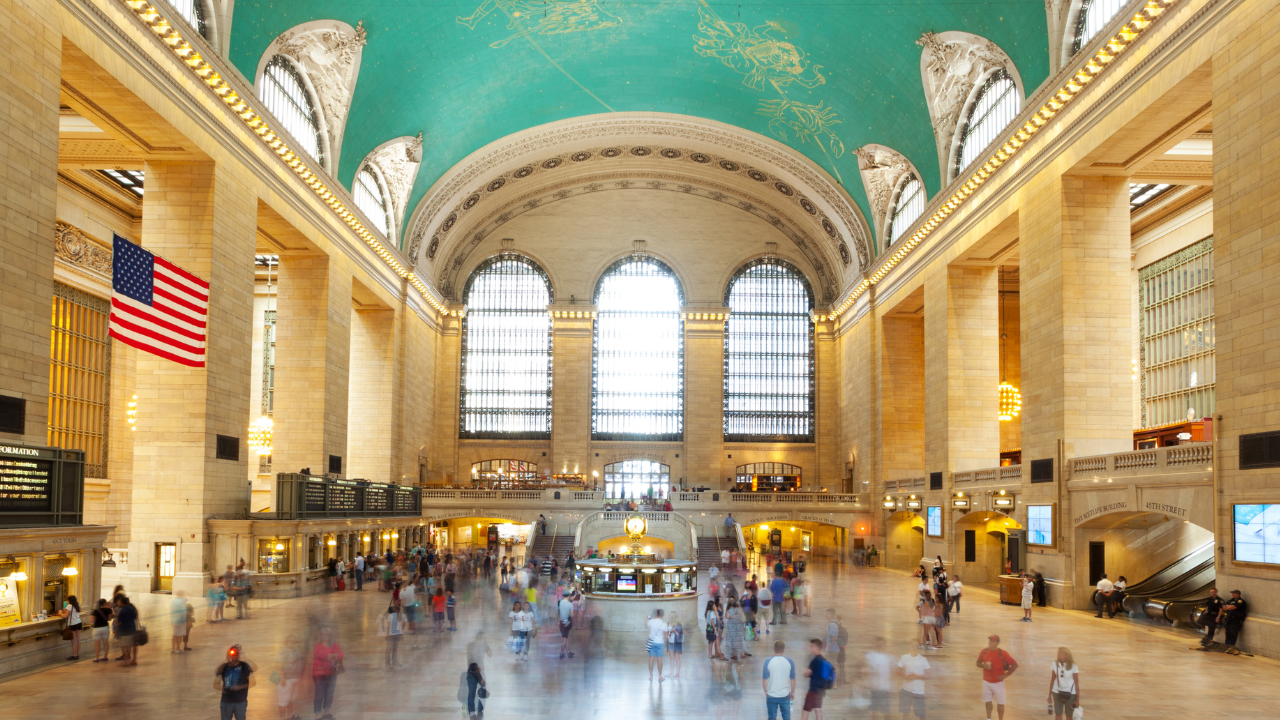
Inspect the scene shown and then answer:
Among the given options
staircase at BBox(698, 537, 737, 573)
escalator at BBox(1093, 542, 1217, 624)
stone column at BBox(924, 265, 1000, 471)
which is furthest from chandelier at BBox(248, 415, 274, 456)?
escalator at BBox(1093, 542, 1217, 624)

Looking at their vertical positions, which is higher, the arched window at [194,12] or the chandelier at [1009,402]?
the arched window at [194,12]

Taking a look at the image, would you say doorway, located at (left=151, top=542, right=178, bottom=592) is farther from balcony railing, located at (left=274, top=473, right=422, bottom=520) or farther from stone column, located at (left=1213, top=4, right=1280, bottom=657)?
stone column, located at (left=1213, top=4, right=1280, bottom=657)

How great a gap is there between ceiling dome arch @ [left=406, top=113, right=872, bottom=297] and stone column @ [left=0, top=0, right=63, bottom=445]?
24193 millimetres

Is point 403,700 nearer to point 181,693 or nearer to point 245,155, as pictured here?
point 181,693

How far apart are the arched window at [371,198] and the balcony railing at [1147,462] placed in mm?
24439

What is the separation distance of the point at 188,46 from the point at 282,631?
12.5m

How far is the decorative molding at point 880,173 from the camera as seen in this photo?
3672 cm

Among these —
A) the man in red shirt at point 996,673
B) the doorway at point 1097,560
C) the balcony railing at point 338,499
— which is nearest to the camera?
the man in red shirt at point 996,673

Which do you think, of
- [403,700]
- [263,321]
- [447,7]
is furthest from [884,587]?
[263,321]

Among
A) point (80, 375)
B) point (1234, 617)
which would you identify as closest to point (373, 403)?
point (80, 375)

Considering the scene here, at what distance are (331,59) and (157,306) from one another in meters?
12.0

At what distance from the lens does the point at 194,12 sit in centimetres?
2216

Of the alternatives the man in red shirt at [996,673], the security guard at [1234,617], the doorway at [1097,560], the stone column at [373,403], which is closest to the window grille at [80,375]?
the stone column at [373,403]

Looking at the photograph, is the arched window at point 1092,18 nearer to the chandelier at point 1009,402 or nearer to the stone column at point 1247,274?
the stone column at point 1247,274
